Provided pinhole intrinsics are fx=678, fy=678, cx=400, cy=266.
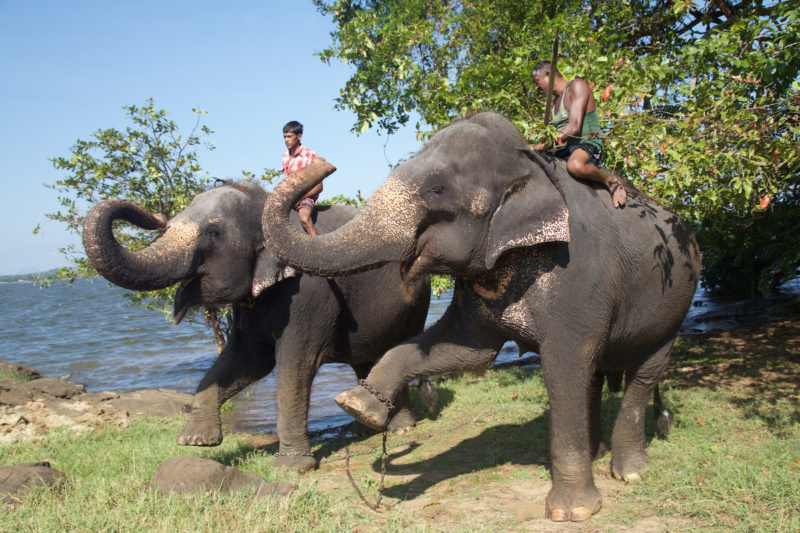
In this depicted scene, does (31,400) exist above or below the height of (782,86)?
below

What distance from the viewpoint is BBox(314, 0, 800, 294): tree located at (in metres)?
5.26

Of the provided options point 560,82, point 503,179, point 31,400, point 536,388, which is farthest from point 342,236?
point 31,400

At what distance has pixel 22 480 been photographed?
4566mm

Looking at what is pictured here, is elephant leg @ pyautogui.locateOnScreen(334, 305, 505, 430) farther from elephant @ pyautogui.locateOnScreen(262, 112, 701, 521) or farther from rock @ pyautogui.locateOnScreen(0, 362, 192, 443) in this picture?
rock @ pyautogui.locateOnScreen(0, 362, 192, 443)

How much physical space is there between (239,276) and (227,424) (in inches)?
162

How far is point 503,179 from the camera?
4.33 meters

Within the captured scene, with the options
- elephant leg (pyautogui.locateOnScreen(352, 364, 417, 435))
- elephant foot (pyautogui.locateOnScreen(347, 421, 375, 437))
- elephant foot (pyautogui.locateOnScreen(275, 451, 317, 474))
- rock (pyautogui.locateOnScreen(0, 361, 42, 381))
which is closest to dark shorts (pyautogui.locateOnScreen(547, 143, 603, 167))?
elephant foot (pyautogui.locateOnScreen(275, 451, 317, 474))

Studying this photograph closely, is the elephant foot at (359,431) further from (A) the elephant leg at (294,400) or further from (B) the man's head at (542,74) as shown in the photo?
(B) the man's head at (542,74)

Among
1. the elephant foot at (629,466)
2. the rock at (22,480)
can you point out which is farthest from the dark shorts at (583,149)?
the rock at (22,480)

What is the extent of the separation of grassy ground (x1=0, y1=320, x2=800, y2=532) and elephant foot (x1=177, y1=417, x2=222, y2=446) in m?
0.22

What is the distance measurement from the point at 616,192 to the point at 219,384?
3867 millimetres

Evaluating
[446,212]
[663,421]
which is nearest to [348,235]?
[446,212]

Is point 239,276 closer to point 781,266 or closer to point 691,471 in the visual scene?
point 691,471

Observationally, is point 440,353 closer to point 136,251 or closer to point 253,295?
point 253,295
